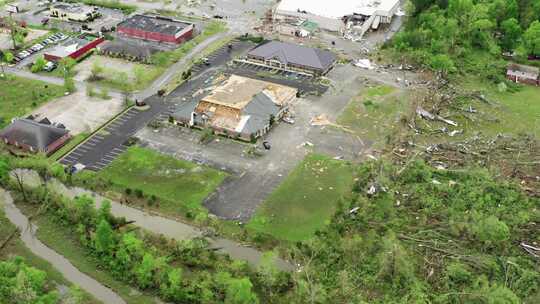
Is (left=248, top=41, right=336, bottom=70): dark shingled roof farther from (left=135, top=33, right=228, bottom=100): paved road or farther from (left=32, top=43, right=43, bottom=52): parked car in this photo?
(left=32, top=43, right=43, bottom=52): parked car

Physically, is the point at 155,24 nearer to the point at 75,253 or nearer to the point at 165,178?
the point at 165,178

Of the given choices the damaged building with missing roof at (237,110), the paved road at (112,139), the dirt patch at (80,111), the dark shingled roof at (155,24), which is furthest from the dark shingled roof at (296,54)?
the dirt patch at (80,111)

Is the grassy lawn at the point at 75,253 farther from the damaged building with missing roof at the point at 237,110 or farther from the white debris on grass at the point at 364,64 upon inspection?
the white debris on grass at the point at 364,64

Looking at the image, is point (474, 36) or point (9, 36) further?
point (9, 36)

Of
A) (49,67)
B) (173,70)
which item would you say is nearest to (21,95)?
(49,67)

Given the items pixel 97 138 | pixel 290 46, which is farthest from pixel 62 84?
pixel 290 46

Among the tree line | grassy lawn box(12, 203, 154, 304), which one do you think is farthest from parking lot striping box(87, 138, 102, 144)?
the tree line
